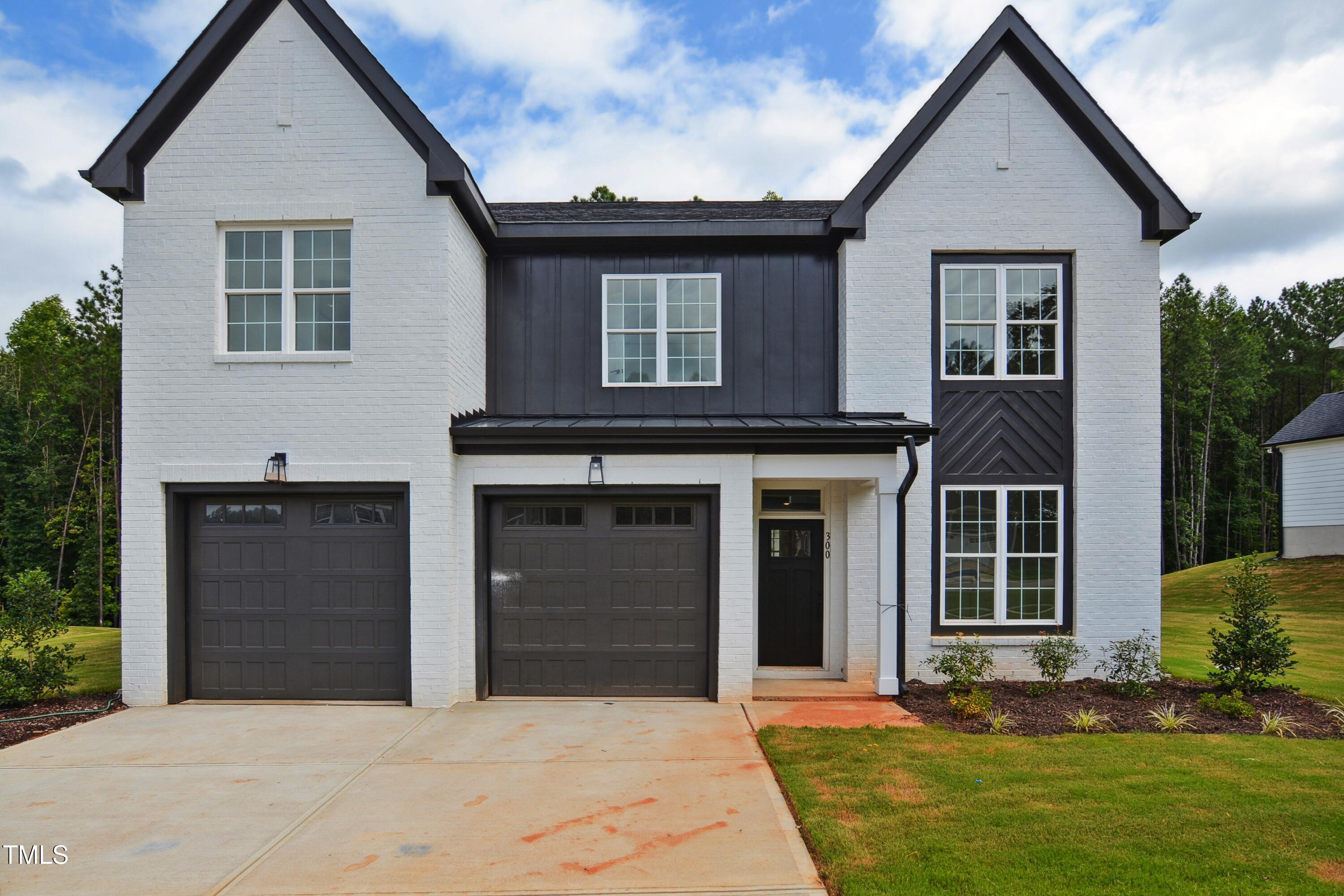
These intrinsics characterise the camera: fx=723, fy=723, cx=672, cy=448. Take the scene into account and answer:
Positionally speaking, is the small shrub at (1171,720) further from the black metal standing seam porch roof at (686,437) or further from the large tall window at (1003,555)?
the black metal standing seam porch roof at (686,437)

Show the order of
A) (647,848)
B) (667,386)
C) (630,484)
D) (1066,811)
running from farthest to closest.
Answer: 1. (667,386)
2. (630,484)
3. (1066,811)
4. (647,848)

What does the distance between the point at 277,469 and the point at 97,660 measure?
6145 mm

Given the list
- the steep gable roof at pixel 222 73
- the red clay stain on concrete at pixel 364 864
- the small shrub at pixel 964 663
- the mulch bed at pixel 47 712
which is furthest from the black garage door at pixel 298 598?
the small shrub at pixel 964 663

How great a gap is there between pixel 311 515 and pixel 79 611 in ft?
94.8

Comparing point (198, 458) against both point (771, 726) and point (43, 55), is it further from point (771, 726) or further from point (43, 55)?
point (43, 55)

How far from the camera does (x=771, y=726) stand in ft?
24.9

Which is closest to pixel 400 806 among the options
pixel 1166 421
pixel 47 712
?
pixel 47 712

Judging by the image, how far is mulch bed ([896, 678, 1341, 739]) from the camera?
755 cm

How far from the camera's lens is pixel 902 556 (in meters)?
9.31

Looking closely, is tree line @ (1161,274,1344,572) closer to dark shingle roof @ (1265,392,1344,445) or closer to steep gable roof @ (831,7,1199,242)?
dark shingle roof @ (1265,392,1344,445)

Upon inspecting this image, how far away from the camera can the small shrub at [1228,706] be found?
7828 mm

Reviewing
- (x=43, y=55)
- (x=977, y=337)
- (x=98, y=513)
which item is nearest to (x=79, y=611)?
(x=98, y=513)

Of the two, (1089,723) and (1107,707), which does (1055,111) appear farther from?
(1089,723)

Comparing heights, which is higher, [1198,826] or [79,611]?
[1198,826]
